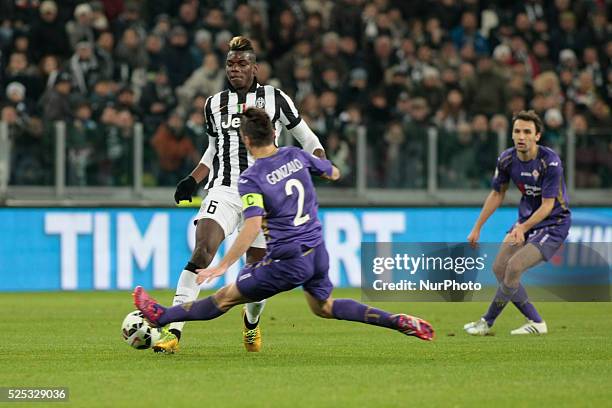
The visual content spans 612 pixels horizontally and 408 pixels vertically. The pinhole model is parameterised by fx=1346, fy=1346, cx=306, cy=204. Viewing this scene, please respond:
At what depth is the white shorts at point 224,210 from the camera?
33.7 feet

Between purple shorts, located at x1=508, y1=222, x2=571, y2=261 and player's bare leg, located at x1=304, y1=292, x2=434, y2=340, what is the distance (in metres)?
3.26

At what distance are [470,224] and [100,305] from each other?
20.6 feet

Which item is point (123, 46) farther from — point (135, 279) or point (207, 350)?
point (207, 350)

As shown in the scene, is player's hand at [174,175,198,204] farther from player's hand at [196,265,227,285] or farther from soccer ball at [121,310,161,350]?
player's hand at [196,265,227,285]

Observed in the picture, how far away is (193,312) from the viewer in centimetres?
950

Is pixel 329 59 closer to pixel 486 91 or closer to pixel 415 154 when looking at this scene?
pixel 415 154

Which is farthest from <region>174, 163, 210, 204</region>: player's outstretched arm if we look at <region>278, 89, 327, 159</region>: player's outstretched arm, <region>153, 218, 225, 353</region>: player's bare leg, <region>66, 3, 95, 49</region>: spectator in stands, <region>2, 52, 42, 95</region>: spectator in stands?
<region>66, 3, 95, 49</region>: spectator in stands

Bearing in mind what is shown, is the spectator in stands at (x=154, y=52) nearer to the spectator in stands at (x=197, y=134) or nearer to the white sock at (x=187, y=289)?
the spectator in stands at (x=197, y=134)

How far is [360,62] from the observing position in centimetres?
2122

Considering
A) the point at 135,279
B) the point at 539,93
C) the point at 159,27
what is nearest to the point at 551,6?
the point at 539,93

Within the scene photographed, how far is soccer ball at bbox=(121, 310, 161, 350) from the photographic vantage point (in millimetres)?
10000

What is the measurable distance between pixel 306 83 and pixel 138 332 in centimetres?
1056

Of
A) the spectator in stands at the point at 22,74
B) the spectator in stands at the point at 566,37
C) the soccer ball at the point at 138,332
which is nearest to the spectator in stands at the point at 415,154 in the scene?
the spectator in stands at the point at 566,37

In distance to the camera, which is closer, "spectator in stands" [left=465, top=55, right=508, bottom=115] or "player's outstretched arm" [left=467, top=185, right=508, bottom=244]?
"player's outstretched arm" [left=467, top=185, right=508, bottom=244]
